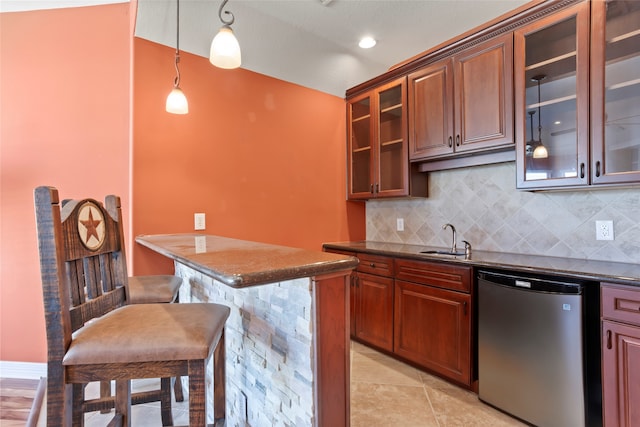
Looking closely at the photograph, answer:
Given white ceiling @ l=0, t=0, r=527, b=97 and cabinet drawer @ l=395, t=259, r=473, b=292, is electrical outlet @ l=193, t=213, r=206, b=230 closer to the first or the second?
white ceiling @ l=0, t=0, r=527, b=97

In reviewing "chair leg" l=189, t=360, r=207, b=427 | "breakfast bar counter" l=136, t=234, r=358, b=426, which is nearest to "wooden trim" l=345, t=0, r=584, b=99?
"breakfast bar counter" l=136, t=234, r=358, b=426

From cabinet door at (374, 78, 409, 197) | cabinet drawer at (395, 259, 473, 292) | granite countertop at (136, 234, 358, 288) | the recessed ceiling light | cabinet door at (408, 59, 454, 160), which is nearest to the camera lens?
granite countertop at (136, 234, 358, 288)

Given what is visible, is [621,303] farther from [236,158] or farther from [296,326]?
[236,158]

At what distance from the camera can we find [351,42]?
3.13 meters

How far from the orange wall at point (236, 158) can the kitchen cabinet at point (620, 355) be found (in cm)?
219

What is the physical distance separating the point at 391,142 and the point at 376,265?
1191 mm

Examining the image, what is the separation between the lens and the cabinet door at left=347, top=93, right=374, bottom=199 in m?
3.16

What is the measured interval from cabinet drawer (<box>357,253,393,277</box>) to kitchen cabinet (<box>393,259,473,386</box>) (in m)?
0.08

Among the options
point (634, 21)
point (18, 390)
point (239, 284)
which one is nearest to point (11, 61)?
point (18, 390)

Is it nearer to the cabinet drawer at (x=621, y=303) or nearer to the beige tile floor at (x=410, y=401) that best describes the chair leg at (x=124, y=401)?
the beige tile floor at (x=410, y=401)

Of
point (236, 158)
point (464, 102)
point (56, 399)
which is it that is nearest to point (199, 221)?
point (236, 158)

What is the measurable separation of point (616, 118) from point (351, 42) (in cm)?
229

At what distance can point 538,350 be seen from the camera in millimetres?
1720

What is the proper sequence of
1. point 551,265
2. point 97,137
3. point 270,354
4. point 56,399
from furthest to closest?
point 97,137, point 551,265, point 270,354, point 56,399
